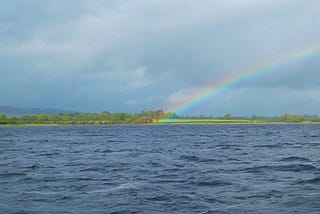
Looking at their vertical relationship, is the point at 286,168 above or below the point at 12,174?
above

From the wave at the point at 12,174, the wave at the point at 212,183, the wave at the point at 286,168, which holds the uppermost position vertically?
the wave at the point at 286,168

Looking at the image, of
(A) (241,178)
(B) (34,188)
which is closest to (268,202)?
(A) (241,178)

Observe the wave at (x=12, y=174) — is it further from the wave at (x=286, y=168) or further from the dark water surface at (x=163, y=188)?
the wave at (x=286, y=168)

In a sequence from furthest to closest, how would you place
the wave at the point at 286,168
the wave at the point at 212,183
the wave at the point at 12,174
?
1. the wave at the point at 286,168
2. the wave at the point at 12,174
3. the wave at the point at 212,183

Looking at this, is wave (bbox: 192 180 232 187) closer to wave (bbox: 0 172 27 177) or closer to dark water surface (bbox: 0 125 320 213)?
dark water surface (bbox: 0 125 320 213)

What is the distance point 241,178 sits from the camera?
1204 inches

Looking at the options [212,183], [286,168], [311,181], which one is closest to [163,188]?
[212,183]

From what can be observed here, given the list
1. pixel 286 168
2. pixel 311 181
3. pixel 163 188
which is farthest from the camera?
pixel 286 168

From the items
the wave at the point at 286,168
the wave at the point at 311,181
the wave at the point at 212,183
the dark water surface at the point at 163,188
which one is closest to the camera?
the dark water surface at the point at 163,188

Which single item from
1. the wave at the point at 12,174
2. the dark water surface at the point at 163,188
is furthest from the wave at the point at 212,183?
the wave at the point at 12,174

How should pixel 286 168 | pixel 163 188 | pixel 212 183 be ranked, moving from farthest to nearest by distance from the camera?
pixel 286 168 < pixel 212 183 < pixel 163 188

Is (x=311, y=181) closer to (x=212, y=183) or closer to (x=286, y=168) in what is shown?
(x=212, y=183)

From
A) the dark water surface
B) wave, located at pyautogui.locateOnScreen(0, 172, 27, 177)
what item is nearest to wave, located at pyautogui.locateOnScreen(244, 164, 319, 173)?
the dark water surface

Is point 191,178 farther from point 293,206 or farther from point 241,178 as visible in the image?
point 293,206
